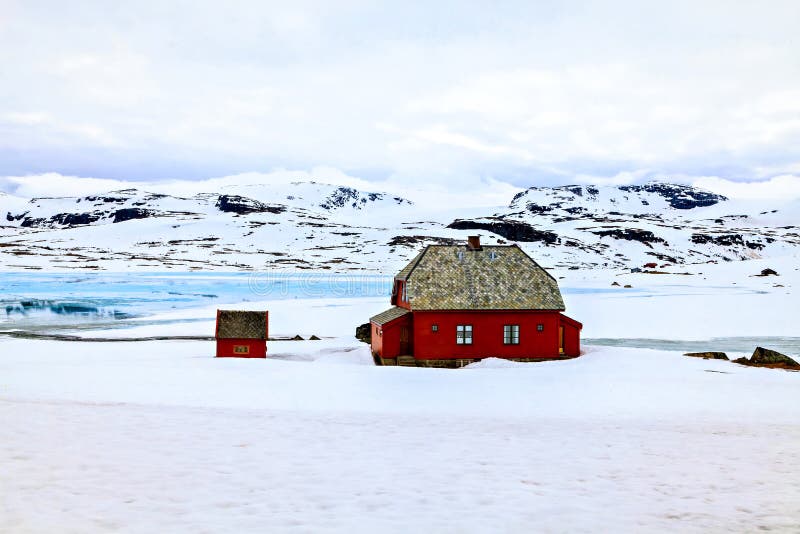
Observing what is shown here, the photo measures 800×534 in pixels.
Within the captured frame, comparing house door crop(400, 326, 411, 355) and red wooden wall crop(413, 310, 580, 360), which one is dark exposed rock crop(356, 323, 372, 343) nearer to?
house door crop(400, 326, 411, 355)

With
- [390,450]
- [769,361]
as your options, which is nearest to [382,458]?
[390,450]

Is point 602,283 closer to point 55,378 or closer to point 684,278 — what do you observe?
point 684,278

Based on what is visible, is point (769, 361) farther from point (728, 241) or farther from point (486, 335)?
point (728, 241)

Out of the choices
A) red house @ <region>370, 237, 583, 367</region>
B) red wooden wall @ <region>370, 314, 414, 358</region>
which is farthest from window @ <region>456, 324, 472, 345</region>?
red wooden wall @ <region>370, 314, 414, 358</region>

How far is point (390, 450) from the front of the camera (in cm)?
1195

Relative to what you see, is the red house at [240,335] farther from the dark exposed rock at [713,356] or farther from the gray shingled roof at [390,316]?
the dark exposed rock at [713,356]

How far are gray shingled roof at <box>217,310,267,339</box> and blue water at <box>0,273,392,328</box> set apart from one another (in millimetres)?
25702

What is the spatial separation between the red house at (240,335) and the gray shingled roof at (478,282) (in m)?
10.3

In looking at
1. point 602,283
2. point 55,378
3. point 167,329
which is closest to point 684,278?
point 602,283

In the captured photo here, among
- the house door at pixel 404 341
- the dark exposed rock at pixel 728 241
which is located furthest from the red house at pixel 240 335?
the dark exposed rock at pixel 728 241

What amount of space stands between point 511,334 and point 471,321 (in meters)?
2.68

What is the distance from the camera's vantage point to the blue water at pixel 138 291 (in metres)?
62.0

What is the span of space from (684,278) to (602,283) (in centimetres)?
1377

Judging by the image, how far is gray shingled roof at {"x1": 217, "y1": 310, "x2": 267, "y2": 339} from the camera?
122 feet
